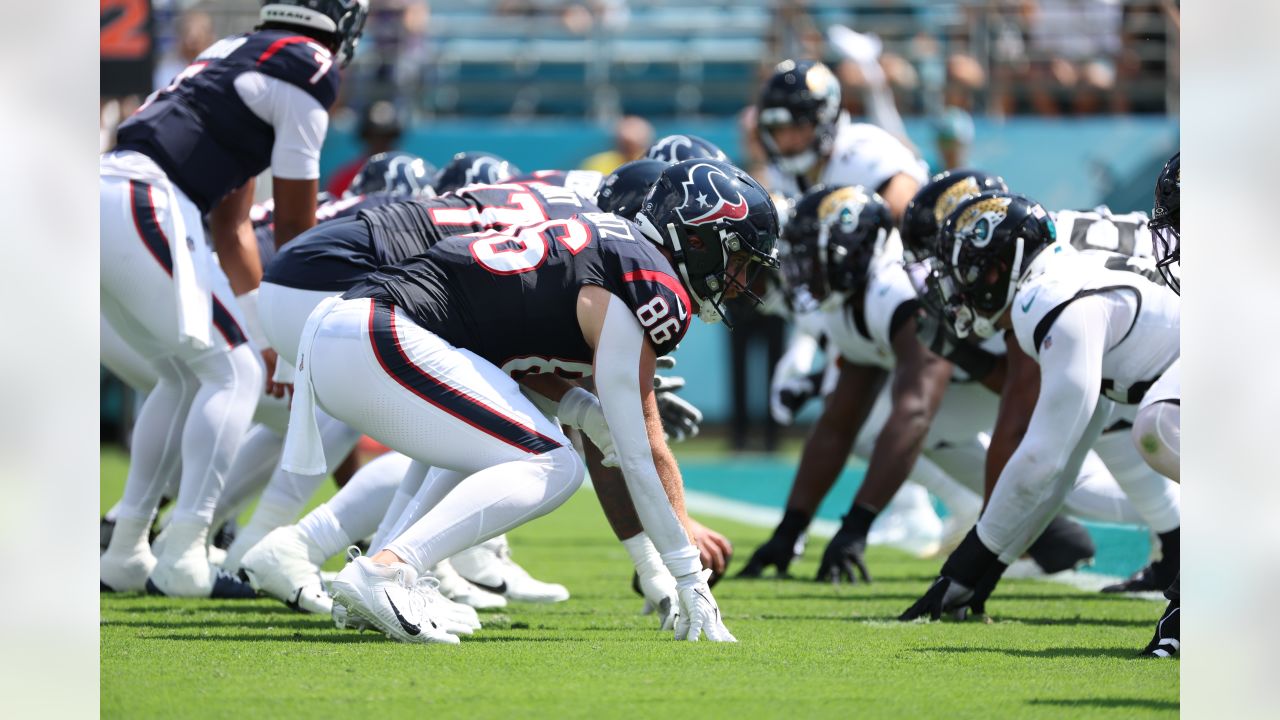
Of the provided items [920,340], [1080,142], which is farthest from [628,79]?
[920,340]

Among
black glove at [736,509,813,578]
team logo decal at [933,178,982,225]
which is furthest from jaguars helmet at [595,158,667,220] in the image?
black glove at [736,509,813,578]

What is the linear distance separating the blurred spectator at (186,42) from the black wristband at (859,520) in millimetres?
8704

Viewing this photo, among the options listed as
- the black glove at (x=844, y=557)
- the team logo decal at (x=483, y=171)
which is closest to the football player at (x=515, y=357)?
the team logo decal at (x=483, y=171)

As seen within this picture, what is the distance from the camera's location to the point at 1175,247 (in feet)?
15.6

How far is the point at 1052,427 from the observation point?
4762mm

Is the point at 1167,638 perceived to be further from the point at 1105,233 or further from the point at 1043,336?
the point at 1105,233

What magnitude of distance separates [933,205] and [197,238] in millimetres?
2606

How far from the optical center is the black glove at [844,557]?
6375 millimetres

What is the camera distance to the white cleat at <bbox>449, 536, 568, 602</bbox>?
576 cm

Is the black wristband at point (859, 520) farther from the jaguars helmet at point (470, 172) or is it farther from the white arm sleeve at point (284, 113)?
the white arm sleeve at point (284, 113)

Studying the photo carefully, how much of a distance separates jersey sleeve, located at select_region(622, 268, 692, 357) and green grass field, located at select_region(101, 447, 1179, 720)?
0.80 m

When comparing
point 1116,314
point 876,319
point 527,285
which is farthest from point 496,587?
point 1116,314

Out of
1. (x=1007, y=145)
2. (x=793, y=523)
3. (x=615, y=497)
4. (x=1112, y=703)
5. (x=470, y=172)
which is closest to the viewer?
(x=1112, y=703)
